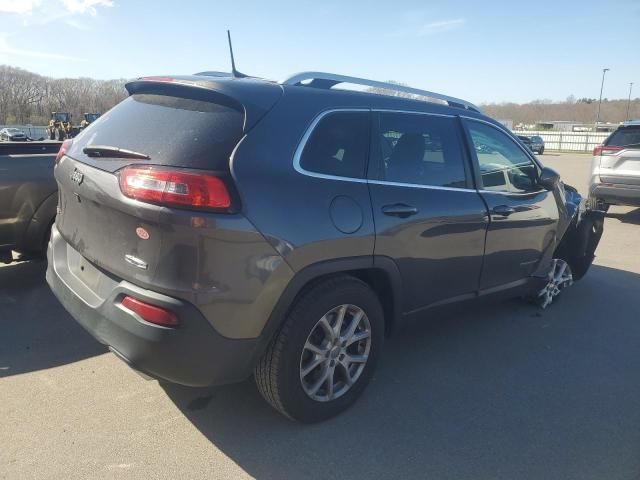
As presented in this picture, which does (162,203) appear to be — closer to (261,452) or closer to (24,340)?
(261,452)

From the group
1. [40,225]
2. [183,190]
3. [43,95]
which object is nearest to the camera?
[183,190]

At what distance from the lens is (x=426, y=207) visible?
3.23m

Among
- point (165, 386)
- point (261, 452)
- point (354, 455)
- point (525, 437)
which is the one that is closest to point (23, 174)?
point (165, 386)

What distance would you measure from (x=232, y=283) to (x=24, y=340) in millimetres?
2396

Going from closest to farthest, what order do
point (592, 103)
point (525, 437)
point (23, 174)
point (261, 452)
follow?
Result: point (261, 452), point (525, 437), point (23, 174), point (592, 103)

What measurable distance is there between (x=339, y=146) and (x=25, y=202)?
328 cm

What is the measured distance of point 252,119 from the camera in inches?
100

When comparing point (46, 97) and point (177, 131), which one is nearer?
point (177, 131)

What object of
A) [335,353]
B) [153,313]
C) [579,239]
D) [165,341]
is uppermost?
[153,313]

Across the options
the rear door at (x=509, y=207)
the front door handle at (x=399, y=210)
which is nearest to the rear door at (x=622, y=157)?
the rear door at (x=509, y=207)

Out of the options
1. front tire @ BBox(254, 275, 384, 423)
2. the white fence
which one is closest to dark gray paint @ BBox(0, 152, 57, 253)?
front tire @ BBox(254, 275, 384, 423)

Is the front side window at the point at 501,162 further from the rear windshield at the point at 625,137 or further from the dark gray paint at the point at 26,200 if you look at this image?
the rear windshield at the point at 625,137

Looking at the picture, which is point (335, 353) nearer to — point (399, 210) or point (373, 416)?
point (373, 416)

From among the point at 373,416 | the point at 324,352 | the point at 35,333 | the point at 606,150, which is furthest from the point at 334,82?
the point at 606,150
